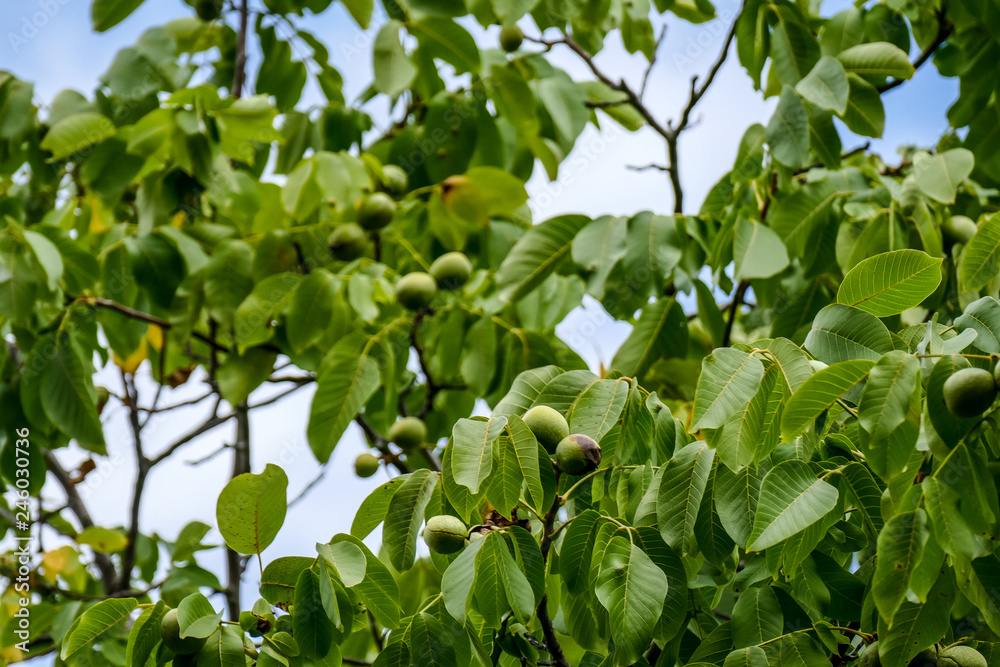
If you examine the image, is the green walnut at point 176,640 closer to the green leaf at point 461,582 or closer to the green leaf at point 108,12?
the green leaf at point 461,582

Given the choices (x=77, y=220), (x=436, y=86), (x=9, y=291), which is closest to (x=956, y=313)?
(x=436, y=86)

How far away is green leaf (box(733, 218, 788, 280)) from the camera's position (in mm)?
1967

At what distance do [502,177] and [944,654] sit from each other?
1.90 metres

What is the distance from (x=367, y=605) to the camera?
1225 mm

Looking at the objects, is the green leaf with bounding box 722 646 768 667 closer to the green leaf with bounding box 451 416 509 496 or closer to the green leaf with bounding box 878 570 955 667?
the green leaf with bounding box 878 570 955 667

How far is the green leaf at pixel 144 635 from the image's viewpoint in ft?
4.00

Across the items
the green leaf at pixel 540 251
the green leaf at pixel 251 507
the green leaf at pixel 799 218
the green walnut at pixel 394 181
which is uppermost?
the green walnut at pixel 394 181

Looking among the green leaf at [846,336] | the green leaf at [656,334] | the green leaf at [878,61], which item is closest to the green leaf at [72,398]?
the green leaf at [656,334]

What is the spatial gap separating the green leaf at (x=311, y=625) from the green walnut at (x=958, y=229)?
1.92 metres

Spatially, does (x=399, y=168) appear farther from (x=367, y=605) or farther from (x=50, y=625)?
(x=367, y=605)

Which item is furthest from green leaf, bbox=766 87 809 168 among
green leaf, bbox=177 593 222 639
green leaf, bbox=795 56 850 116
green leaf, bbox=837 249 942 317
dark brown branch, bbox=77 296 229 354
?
dark brown branch, bbox=77 296 229 354

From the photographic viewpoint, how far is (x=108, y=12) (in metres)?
2.83

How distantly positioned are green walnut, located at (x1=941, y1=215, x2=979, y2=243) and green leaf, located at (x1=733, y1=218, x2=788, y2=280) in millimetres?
602

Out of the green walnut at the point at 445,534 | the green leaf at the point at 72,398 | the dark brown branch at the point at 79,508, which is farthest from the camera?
the dark brown branch at the point at 79,508
